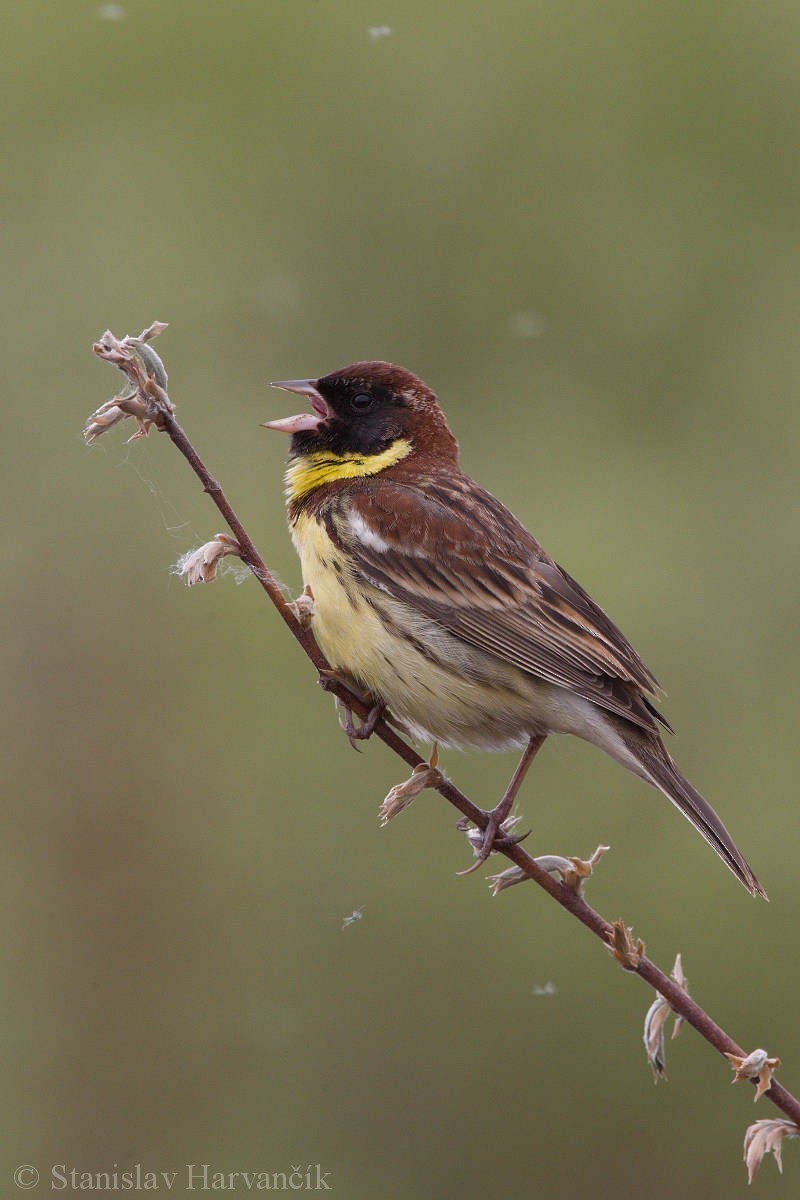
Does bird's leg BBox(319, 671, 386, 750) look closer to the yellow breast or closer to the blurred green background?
the yellow breast

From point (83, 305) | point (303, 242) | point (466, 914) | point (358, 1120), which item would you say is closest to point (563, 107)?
point (303, 242)

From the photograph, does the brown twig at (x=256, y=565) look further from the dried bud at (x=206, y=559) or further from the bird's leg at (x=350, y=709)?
the bird's leg at (x=350, y=709)

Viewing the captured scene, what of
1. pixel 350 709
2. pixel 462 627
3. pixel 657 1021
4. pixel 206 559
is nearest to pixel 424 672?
pixel 462 627

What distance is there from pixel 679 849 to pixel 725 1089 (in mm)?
967

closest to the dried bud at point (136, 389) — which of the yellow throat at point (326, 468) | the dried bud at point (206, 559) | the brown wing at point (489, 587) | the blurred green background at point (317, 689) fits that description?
the dried bud at point (206, 559)

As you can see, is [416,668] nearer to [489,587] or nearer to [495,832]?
[489,587]

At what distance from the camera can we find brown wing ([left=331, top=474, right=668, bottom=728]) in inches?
171

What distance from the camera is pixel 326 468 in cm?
489

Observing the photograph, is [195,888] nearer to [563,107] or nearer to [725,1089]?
[725,1089]

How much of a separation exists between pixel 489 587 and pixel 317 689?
96.5 inches

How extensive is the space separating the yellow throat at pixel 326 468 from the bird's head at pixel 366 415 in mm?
15

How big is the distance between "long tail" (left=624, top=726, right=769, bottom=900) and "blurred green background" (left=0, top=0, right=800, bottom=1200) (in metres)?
2.25

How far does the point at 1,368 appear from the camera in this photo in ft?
27.0

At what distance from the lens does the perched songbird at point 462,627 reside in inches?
169
